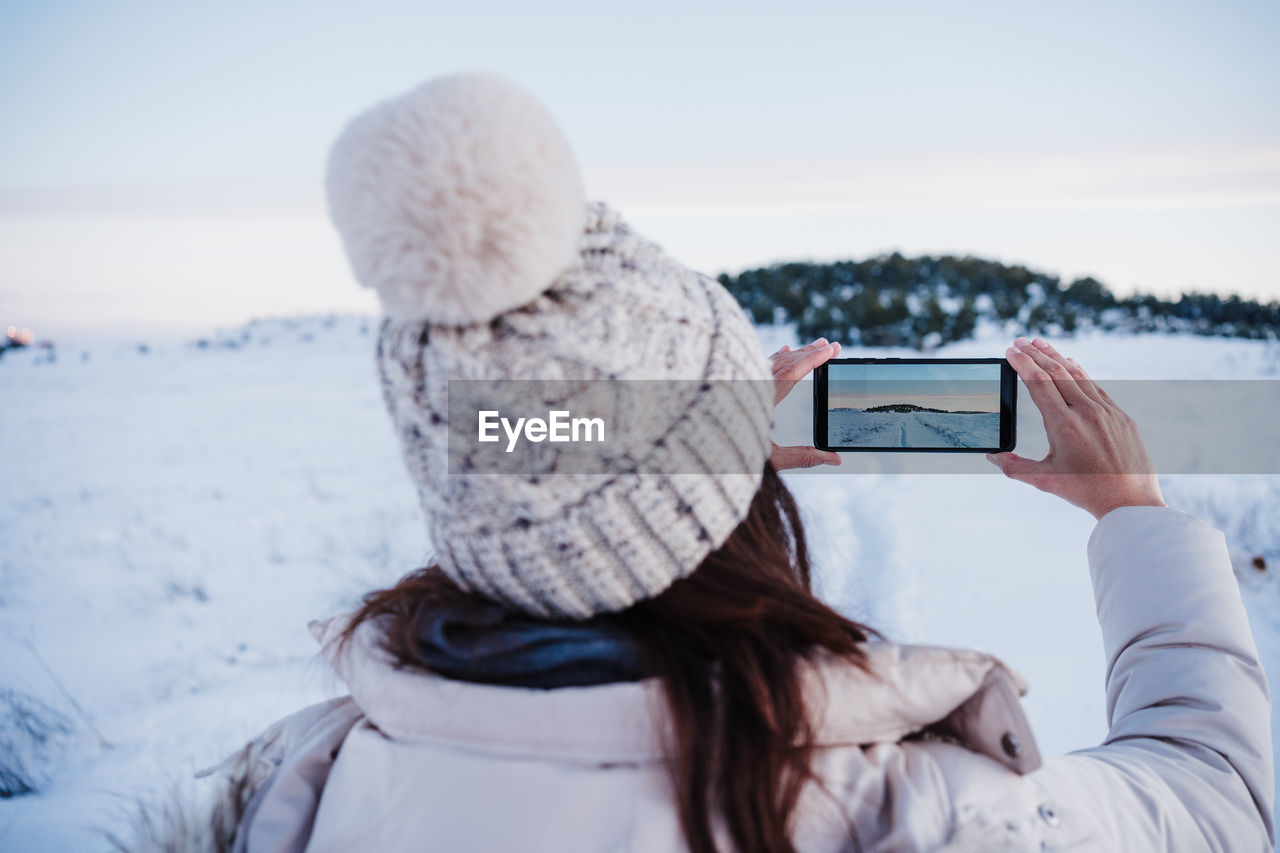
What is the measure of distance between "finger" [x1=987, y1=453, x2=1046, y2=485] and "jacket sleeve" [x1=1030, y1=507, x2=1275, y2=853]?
7.8 inches

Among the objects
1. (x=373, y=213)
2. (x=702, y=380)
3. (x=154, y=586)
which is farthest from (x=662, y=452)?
(x=154, y=586)

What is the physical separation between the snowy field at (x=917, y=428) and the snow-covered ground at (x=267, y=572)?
121 centimetres

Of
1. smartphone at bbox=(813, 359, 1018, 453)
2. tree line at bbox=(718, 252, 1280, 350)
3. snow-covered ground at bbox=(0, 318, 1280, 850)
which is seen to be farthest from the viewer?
tree line at bbox=(718, 252, 1280, 350)

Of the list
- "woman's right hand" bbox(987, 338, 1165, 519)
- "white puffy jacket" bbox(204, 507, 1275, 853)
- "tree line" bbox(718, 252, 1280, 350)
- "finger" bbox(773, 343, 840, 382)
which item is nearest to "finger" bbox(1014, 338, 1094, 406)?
"woman's right hand" bbox(987, 338, 1165, 519)

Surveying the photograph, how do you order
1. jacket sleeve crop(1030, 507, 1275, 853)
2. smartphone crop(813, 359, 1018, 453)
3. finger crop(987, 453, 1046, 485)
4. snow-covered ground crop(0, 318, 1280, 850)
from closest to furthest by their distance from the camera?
jacket sleeve crop(1030, 507, 1275, 853)
finger crop(987, 453, 1046, 485)
smartphone crop(813, 359, 1018, 453)
snow-covered ground crop(0, 318, 1280, 850)

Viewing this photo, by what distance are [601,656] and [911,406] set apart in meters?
1.04

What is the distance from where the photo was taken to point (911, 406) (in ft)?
5.14

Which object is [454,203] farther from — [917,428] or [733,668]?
[917,428]

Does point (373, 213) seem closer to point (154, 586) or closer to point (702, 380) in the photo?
point (702, 380)

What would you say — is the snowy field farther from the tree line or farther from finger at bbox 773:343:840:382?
the tree line

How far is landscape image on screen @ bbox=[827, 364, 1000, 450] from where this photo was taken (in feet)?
5.11

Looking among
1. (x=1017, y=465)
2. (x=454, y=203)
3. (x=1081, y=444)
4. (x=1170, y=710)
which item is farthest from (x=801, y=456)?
(x=454, y=203)

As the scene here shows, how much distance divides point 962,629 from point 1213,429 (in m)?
4.12

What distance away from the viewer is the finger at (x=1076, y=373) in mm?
1389
